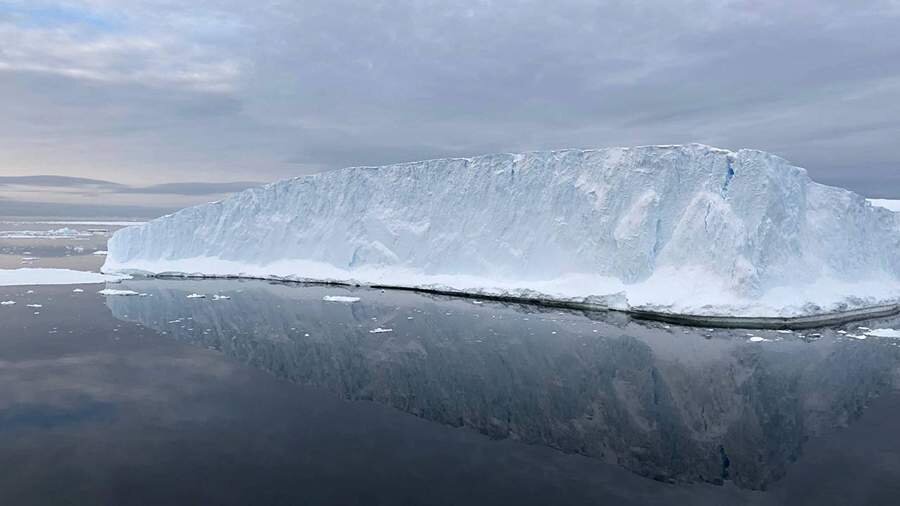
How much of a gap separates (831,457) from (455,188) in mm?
19308

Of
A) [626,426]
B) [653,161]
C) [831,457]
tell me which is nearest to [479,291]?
[653,161]

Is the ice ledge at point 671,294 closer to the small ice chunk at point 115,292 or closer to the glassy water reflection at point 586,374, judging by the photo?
the glassy water reflection at point 586,374

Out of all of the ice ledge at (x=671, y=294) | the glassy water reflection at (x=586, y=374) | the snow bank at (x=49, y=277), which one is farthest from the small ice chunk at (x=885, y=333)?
the snow bank at (x=49, y=277)

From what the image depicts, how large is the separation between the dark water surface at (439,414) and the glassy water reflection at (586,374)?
57 millimetres

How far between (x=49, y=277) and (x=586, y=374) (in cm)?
2250

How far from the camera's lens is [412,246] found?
26.0 meters

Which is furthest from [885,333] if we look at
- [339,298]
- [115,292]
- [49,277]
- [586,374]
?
[49,277]

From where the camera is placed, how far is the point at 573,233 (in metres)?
22.3

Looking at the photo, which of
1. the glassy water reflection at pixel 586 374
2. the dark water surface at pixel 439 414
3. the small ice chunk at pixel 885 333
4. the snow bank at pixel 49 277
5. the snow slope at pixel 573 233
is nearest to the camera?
the dark water surface at pixel 439 414

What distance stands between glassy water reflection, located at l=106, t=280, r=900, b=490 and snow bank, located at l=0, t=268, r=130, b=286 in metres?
6.69

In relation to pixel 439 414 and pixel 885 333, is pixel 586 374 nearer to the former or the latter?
pixel 439 414

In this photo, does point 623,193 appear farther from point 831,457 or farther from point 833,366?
point 831,457

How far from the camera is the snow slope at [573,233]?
732 inches

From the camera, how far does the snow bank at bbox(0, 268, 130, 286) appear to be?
23.5m
